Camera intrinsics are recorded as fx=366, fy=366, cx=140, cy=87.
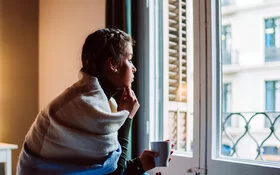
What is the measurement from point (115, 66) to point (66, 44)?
1592mm

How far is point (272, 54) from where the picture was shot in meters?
2.30

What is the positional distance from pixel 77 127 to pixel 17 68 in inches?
76.3

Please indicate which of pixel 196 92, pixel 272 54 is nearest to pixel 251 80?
pixel 272 54

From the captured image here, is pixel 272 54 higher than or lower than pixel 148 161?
higher

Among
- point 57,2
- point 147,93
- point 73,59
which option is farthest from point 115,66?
point 57,2

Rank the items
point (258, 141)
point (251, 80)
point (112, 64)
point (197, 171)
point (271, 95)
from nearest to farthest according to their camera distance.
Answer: point (112, 64) < point (197, 171) < point (258, 141) < point (271, 95) < point (251, 80)

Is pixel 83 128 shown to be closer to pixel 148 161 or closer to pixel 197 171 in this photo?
pixel 148 161

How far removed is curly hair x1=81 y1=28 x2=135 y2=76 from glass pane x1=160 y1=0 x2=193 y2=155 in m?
1.04

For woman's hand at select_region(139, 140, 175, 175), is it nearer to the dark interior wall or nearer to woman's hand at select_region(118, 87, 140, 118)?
woman's hand at select_region(118, 87, 140, 118)

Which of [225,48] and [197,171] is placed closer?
[197,171]

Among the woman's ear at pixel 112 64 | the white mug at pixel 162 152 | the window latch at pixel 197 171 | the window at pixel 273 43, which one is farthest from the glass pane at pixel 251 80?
the woman's ear at pixel 112 64

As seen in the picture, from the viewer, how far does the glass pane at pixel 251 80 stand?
1.99m

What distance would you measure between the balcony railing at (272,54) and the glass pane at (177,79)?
1.75 ft

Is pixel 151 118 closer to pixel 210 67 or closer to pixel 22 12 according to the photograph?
pixel 210 67
